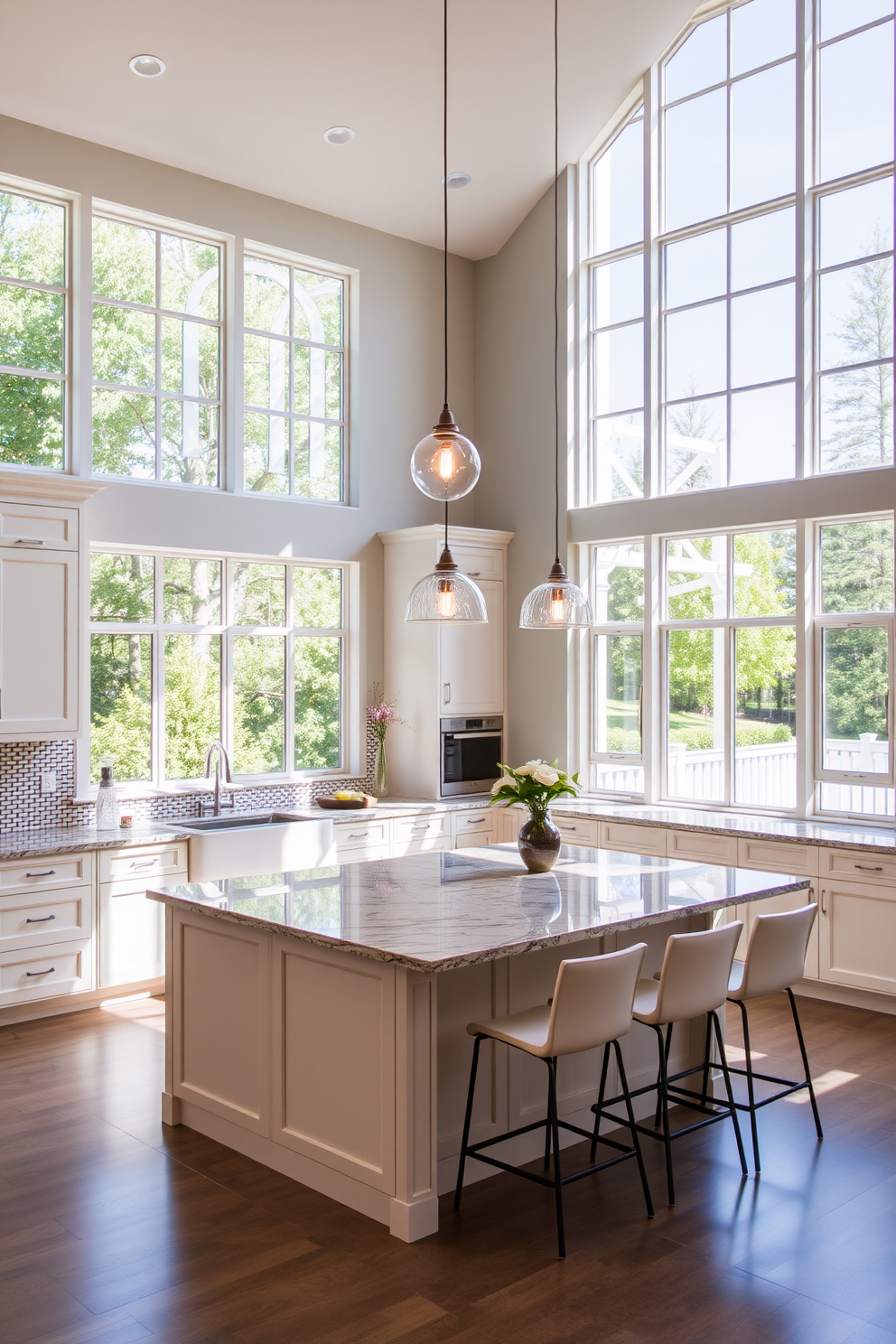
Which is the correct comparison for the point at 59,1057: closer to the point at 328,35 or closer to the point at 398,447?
the point at 398,447

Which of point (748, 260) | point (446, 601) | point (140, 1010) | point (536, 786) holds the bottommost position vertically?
point (140, 1010)

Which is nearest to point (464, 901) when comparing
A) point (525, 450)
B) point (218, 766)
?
point (218, 766)

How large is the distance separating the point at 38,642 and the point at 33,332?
1.76 meters

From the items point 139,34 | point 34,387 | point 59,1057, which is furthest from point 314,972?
point 139,34

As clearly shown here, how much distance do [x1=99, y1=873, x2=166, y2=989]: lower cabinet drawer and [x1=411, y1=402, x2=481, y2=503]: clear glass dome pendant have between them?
306cm

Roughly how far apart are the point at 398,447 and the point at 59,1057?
177 inches

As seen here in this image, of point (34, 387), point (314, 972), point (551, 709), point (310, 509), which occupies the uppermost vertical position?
point (34, 387)

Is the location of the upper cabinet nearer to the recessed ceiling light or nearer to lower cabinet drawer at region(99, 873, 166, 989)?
lower cabinet drawer at region(99, 873, 166, 989)

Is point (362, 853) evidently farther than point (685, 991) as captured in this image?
Yes

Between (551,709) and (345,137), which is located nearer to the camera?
(345,137)

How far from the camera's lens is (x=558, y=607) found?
4355 millimetres

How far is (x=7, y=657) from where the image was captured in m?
5.47

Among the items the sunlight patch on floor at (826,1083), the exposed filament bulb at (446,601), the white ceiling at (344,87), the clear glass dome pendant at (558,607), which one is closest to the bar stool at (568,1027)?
the sunlight patch on floor at (826,1083)

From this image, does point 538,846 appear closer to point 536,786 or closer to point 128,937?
point 536,786
